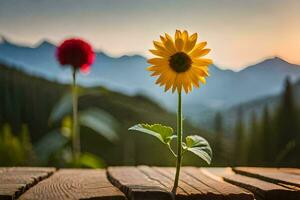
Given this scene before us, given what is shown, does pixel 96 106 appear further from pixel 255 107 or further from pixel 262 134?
pixel 262 134

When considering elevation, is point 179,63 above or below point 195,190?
above

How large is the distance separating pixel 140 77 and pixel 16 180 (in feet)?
12.3

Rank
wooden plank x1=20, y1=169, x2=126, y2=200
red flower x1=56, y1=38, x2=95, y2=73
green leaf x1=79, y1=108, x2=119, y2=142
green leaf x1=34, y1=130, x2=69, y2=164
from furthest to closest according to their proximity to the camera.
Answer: green leaf x1=34, y1=130, x2=69, y2=164 → green leaf x1=79, y1=108, x2=119, y2=142 → red flower x1=56, y1=38, x2=95, y2=73 → wooden plank x1=20, y1=169, x2=126, y2=200

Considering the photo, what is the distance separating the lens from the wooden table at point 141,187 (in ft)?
5.70

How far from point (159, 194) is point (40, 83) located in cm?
448

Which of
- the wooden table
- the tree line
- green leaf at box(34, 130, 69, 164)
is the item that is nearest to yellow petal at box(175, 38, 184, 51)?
the wooden table

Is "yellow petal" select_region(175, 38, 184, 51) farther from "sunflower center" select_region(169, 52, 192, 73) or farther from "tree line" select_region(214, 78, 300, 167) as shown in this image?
"tree line" select_region(214, 78, 300, 167)

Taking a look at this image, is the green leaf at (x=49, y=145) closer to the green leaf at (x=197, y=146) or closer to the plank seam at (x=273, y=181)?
the plank seam at (x=273, y=181)

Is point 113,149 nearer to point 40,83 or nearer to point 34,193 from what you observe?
point 40,83

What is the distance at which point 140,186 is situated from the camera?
1851mm

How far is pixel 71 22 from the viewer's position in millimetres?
4766

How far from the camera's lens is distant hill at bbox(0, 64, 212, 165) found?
18.7 feet

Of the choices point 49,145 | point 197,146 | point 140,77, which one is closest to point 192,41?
point 197,146

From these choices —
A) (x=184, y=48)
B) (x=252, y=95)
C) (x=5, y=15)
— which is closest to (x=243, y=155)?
(x=252, y=95)
